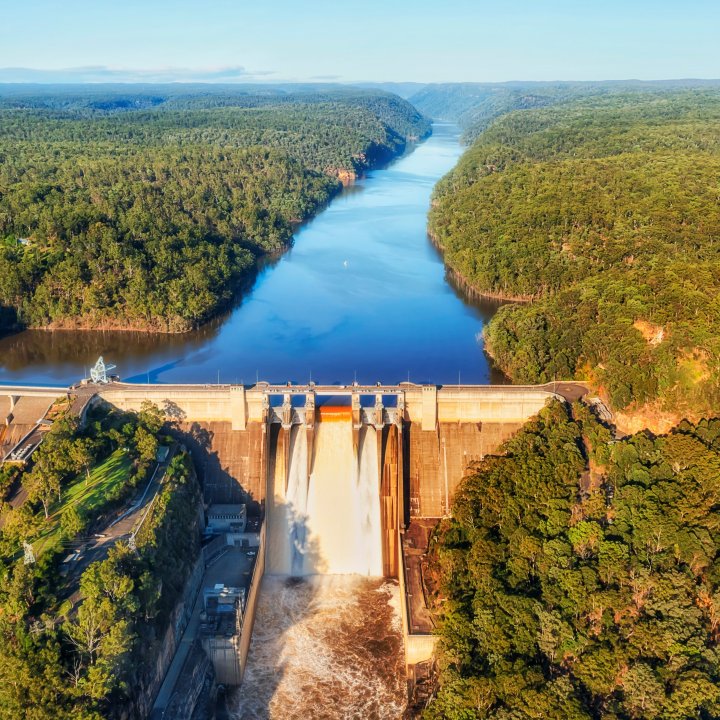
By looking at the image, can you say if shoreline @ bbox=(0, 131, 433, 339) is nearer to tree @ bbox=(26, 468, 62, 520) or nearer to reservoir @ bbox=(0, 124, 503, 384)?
reservoir @ bbox=(0, 124, 503, 384)

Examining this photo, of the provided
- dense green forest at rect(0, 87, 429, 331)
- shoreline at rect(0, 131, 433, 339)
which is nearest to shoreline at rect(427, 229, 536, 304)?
shoreline at rect(0, 131, 433, 339)

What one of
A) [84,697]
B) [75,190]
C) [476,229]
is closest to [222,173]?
[75,190]

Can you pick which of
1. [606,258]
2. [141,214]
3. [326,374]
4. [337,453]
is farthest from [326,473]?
[141,214]

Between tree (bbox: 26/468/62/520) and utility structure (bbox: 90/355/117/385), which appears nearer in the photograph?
tree (bbox: 26/468/62/520)

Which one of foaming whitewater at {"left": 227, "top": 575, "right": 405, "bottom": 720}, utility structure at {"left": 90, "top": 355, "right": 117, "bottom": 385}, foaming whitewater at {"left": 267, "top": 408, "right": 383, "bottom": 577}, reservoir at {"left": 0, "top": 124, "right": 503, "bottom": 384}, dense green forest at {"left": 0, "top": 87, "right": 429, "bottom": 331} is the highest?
dense green forest at {"left": 0, "top": 87, "right": 429, "bottom": 331}

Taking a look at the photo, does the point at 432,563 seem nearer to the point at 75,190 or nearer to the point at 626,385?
the point at 626,385
